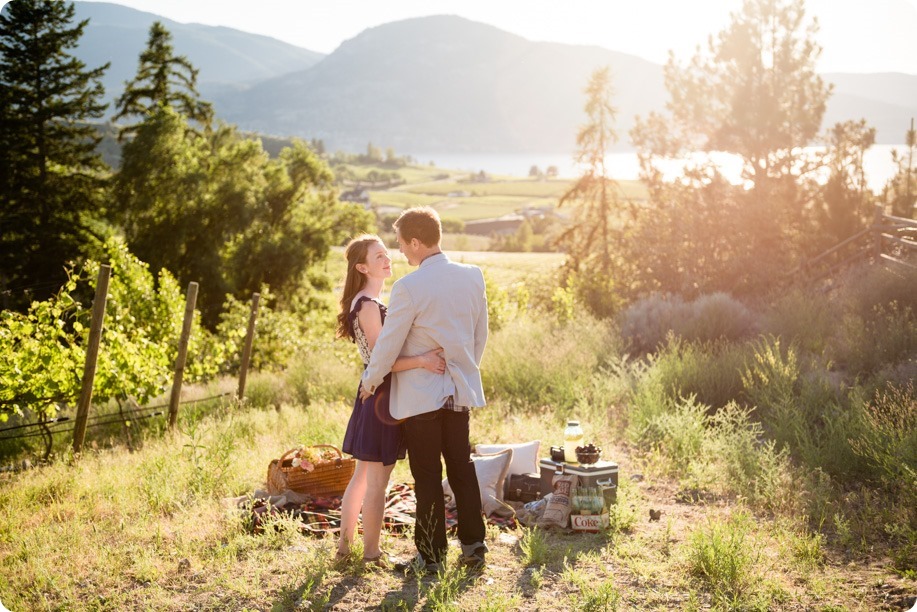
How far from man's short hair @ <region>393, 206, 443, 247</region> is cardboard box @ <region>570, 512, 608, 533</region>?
256 cm

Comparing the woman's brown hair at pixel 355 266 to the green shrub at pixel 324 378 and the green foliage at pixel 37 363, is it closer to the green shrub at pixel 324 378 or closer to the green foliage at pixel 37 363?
the green foliage at pixel 37 363

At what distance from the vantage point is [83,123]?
29328 millimetres

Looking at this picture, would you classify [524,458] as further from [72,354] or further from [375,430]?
[72,354]

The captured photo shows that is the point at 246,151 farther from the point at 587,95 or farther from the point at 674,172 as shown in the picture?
the point at 674,172

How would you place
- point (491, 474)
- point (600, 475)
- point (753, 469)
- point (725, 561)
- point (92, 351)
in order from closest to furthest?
point (725, 561) < point (600, 475) < point (491, 474) < point (753, 469) < point (92, 351)

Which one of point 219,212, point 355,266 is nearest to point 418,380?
point 355,266

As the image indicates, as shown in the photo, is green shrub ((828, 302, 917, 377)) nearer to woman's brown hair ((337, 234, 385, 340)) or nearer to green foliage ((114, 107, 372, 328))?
woman's brown hair ((337, 234, 385, 340))

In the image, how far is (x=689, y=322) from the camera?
12.8 metres

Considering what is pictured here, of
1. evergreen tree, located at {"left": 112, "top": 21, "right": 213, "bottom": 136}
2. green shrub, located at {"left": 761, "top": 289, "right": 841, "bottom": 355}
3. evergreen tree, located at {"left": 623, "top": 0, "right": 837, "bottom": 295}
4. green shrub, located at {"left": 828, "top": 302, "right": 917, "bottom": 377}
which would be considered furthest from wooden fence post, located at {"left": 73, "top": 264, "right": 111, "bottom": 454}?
evergreen tree, located at {"left": 112, "top": 21, "right": 213, "bottom": 136}

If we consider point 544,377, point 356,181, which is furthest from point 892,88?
point 356,181

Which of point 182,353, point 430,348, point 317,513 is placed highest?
point 430,348

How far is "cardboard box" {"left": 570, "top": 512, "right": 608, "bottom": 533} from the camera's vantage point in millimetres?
5719

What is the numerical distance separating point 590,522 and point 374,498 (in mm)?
1841

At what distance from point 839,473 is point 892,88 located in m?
19.1
